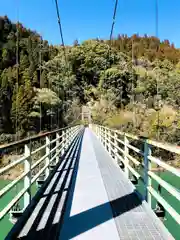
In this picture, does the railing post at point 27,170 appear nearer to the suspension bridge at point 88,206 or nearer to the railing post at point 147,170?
the suspension bridge at point 88,206

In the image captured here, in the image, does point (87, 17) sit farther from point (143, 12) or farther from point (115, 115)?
point (115, 115)

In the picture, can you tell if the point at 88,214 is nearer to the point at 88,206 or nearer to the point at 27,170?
the point at 88,206

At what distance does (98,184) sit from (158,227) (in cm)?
185

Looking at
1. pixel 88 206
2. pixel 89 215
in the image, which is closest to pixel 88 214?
pixel 89 215

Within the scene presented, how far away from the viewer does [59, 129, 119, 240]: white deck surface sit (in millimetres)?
2537

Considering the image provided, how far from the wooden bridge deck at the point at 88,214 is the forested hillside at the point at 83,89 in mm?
20067

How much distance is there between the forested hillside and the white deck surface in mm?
20188

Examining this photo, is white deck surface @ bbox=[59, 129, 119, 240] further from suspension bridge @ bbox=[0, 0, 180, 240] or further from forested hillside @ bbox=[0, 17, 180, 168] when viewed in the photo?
forested hillside @ bbox=[0, 17, 180, 168]

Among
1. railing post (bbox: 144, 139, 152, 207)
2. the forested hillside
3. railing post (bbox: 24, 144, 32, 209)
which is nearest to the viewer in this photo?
railing post (bbox: 24, 144, 32, 209)

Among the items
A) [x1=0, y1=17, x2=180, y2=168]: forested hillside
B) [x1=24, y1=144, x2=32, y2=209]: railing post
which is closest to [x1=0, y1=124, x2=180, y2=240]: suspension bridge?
[x1=24, y1=144, x2=32, y2=209]: railing post

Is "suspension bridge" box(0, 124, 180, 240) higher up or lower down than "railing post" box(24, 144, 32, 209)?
lower down

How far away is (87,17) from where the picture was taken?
56.6 feet

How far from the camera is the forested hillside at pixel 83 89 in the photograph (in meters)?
30.2

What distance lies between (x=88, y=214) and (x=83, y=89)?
53.1m
